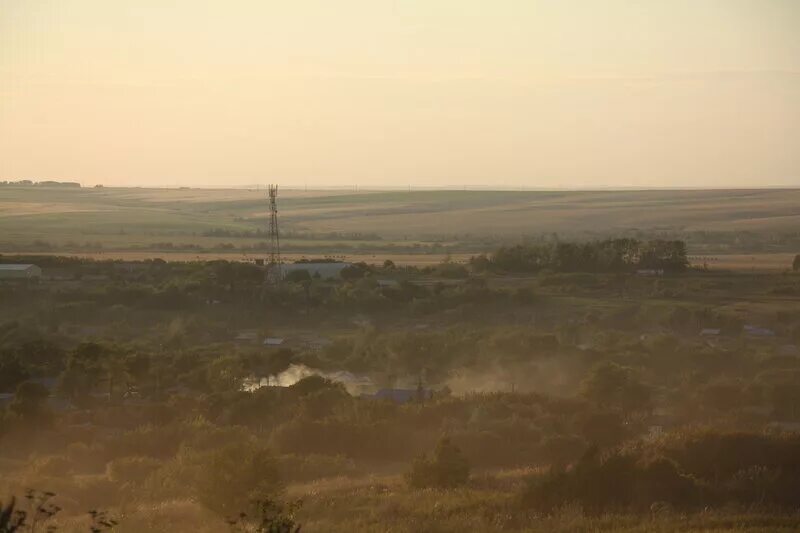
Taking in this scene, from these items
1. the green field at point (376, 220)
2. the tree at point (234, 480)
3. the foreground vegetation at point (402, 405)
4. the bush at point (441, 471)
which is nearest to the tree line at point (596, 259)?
the foreground vegetation at point (402, 405)

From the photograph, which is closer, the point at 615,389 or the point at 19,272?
the point at 615,389

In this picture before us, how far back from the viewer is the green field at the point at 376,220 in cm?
9219

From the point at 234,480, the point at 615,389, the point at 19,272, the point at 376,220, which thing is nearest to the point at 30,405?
the point at 234,480

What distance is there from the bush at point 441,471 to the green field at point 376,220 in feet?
187

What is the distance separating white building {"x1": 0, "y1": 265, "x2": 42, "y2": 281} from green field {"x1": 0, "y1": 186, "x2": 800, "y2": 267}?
19.4 meters

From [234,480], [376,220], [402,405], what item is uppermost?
[234,480]

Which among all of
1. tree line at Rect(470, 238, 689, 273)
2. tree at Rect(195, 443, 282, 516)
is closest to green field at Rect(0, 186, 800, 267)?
tree line at Rect(470, 238, 689, 273)

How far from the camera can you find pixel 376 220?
150 m

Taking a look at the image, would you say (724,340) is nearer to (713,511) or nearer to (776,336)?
(776,336)

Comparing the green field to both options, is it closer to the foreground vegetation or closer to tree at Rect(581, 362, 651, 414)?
the foreground vegetation

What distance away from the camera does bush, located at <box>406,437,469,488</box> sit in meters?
16.0

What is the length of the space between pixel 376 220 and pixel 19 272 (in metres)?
97.0

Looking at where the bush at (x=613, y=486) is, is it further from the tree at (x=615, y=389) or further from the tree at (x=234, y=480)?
the tree at (x=615, y=389)

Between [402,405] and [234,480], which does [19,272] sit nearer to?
[402,405]
